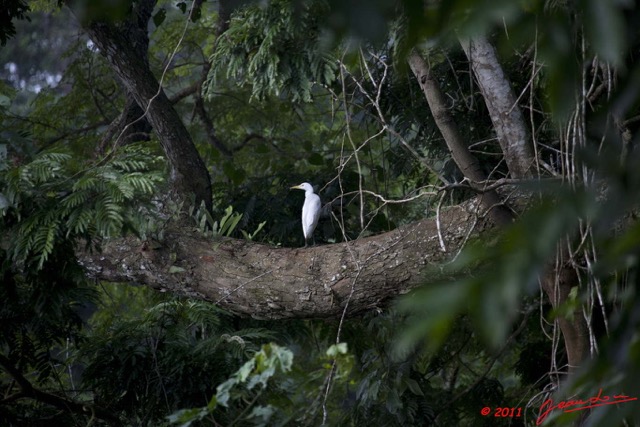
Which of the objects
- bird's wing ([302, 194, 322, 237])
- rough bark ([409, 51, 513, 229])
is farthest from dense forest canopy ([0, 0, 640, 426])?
bird's wing ([302, 194, 322, 237])

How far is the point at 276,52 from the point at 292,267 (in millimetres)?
1119

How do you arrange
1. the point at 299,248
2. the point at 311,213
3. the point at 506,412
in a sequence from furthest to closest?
the point at 311,213 < the point at 506,412 < the point at 299,248

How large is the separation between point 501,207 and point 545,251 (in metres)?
2.56

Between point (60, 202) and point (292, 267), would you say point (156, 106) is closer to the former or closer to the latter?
point (292, 267)

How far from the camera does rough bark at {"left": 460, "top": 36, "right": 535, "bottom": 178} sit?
332 centimetres

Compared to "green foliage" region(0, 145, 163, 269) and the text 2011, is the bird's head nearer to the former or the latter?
the text 2011

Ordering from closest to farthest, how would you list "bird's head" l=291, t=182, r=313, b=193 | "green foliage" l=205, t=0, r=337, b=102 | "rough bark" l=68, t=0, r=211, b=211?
"green foliage" l=205, t=0, r=337, b=102 < "rough bark" l=68, t=0, r=211, b=211 < "bird's head" l=291, t=182, r=313, b=193

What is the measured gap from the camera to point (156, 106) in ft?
15.2

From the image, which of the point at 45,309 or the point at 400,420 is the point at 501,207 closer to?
the point at 400,420

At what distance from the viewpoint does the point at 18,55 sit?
1243 centimetres

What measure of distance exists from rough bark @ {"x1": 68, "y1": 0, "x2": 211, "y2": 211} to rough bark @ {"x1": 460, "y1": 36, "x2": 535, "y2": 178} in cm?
183
